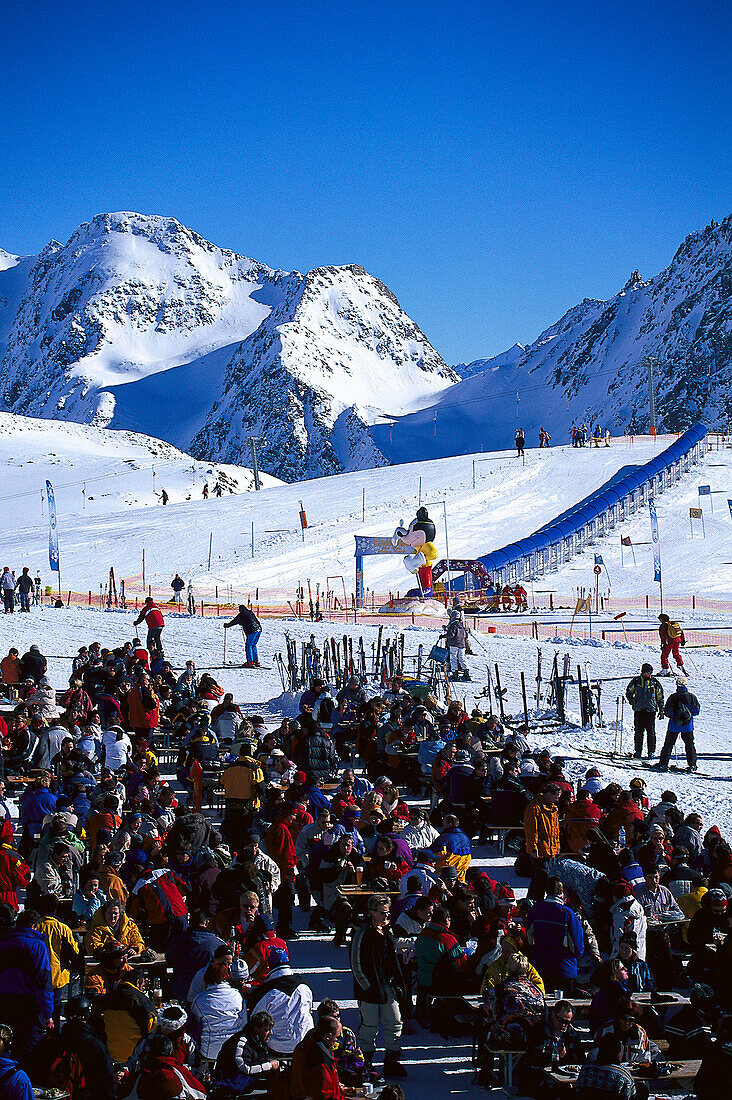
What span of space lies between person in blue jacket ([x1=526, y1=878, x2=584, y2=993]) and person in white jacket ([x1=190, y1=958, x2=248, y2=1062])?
207cm

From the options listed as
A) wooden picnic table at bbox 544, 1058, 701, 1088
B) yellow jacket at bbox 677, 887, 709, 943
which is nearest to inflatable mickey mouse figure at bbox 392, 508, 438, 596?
yellow jacket at bbox 677, 887, 709, 943

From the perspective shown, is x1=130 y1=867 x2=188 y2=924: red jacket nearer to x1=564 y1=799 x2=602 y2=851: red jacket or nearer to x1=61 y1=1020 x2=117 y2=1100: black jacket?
x1=61 y1=1020 x2=117 y2=1100: black jacket

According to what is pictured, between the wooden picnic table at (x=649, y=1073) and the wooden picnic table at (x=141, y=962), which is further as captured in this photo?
the wooden picnic table at (x=141, y=962)

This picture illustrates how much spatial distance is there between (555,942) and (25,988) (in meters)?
3.32

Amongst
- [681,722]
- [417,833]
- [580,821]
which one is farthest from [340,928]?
[681,722]

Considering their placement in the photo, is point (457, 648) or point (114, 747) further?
point (457, 648)

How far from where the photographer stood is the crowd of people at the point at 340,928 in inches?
236

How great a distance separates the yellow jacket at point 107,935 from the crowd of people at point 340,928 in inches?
Answer: 0.5

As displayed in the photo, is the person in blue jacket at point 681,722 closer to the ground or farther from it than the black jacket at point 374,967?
farther from it

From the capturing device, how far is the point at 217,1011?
6.29m

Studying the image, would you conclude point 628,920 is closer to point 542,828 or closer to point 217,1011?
point 542,828

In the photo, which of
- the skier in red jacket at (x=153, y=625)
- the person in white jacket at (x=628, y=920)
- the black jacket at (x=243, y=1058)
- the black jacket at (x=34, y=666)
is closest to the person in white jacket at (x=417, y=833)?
the person in white jacket at (x=628, y=920)

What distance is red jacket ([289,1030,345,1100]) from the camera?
558 centimetres

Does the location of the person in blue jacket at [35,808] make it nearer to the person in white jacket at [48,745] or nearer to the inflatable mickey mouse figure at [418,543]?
the person in white jacket at [48,745]
